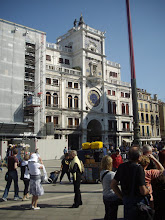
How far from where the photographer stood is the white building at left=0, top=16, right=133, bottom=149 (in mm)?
29906

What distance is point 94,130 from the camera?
1615 inches

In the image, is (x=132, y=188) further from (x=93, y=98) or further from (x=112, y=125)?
(x=112, y=125)

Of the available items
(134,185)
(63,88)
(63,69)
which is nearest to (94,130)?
(63,88)

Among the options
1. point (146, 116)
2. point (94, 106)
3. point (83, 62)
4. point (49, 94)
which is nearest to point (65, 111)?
point (49, 94)

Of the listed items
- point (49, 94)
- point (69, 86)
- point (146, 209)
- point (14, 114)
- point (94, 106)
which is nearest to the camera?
point (146, 209)

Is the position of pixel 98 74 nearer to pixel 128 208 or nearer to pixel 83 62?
pixel 83 62

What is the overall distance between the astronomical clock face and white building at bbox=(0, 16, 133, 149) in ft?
0.12

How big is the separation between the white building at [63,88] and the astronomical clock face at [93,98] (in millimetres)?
37

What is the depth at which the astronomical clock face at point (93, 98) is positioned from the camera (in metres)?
39.7

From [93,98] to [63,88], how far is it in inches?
269

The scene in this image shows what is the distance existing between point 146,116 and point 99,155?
41043 mm

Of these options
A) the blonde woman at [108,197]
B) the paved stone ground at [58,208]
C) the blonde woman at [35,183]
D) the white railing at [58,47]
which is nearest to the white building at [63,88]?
the white railing at [58,47]

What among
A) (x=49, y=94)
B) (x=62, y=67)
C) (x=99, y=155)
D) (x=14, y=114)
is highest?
(x=62, y=67)

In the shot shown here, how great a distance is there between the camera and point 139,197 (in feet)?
10.6
